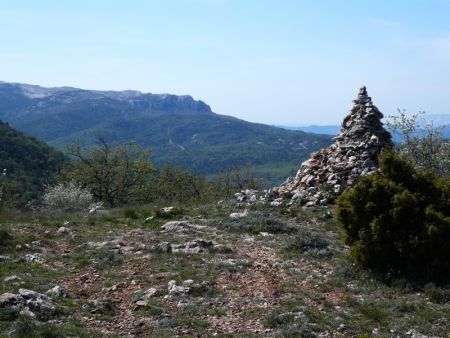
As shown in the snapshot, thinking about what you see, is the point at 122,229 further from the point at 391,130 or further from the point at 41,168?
the point at 41,168

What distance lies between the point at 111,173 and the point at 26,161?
50611mm

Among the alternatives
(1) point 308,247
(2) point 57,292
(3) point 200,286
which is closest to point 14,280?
(2) point 57,292

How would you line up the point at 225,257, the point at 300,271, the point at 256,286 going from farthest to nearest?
the point at 225,257, the point at 300,271, the point at 256,286

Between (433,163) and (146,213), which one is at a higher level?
(433,163)

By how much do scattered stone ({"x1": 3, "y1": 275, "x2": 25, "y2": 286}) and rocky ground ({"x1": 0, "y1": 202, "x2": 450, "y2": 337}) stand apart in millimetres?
28

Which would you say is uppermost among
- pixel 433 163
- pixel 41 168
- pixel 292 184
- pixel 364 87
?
pixel 364 87

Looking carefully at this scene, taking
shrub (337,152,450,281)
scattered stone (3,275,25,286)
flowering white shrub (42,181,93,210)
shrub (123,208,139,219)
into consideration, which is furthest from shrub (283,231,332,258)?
flowering white shrub (42,181,93,210)

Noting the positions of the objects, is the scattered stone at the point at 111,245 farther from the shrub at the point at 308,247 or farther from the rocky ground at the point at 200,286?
the shrub at the point at 308,247

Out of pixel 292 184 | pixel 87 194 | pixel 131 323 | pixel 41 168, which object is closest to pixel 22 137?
pixel 41 168

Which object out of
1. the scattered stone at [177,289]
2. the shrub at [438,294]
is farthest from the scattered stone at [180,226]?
the shrub at [438,294]

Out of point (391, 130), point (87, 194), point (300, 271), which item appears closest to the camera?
point (300, 271)

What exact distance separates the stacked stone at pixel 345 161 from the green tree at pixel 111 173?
66.7 feet

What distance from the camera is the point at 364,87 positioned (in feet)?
98.2

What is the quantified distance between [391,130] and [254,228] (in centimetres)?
1215
